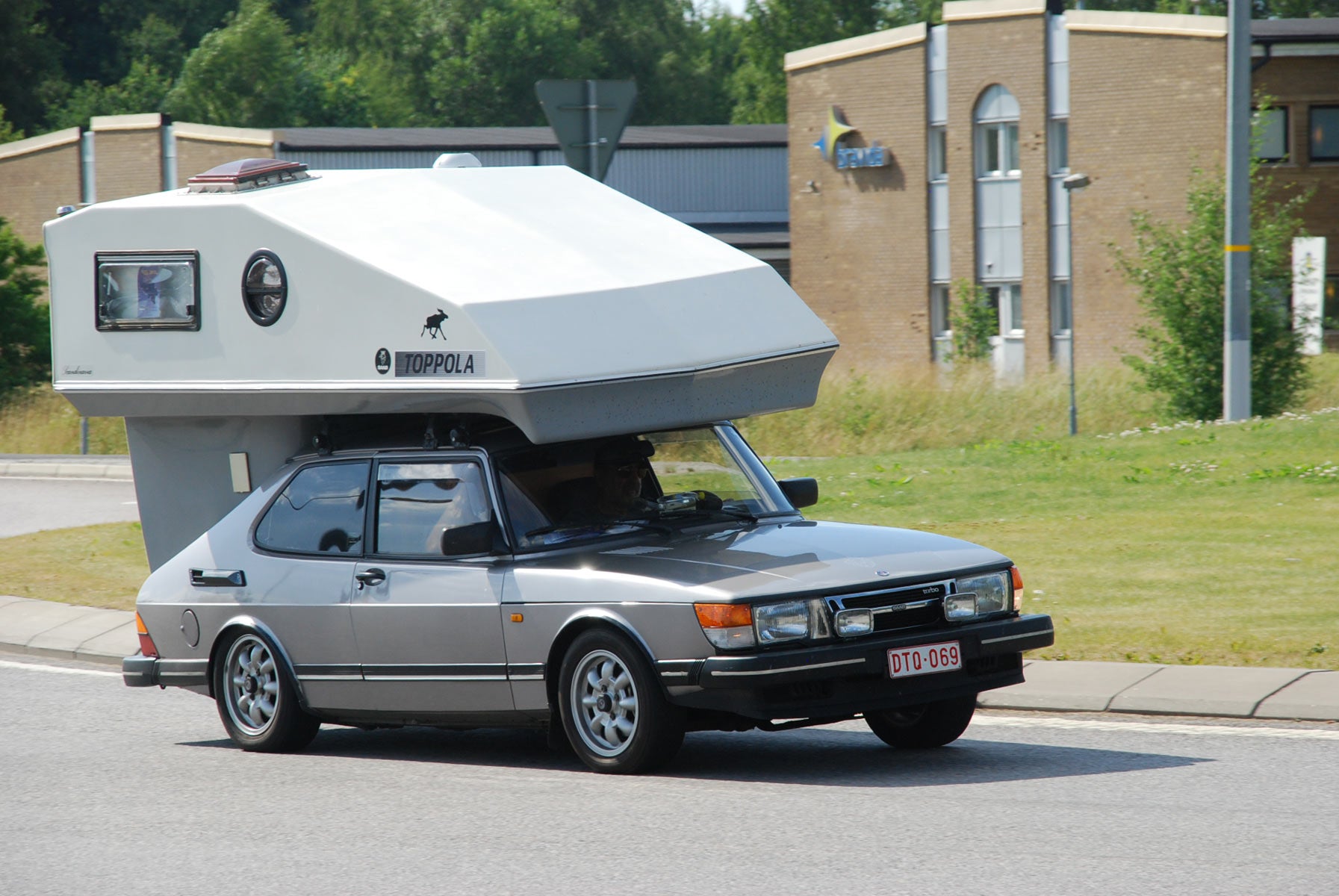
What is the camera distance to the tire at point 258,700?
30.2 feet

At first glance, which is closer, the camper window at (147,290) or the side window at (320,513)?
the side window at (320,513)

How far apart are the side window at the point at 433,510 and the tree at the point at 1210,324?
21.1 metres

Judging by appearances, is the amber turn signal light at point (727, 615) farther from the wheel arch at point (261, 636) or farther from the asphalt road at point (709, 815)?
the wheel arch at point (261, 636)

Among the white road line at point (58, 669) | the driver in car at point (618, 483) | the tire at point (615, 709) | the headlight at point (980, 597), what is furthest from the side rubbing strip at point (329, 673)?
the white road line at point (58, 669)

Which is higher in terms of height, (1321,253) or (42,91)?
(42,91)

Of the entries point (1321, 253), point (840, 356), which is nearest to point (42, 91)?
point (840, 356)

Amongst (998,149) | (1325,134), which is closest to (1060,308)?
(998,149)

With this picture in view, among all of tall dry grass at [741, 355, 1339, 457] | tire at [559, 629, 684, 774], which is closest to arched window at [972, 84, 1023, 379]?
tall dry grass at [741, 355, 1339, 457]

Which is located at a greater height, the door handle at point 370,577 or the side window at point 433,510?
the side window at point 433,510

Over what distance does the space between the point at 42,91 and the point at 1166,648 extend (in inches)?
3174

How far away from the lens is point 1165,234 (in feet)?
95.3

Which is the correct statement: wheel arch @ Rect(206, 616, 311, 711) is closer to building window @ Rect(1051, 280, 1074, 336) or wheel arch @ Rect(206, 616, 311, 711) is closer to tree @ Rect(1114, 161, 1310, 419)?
tree @ Rect(1114, 161, 1310, 419)

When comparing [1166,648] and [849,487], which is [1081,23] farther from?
[1166,648]

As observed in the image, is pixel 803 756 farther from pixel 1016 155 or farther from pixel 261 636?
pixel 1016 155
